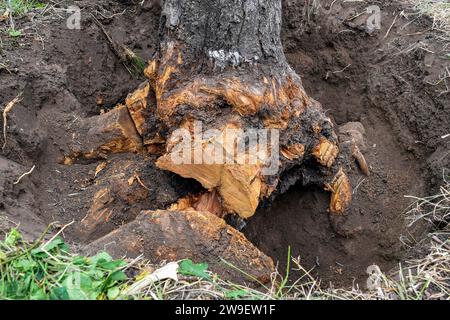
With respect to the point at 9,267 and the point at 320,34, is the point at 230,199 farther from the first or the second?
the point at 320,34

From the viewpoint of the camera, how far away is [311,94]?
3678 mm

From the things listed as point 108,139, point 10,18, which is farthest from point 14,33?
point 108,139

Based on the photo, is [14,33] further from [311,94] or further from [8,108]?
[311,94]

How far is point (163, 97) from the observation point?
2.69 meters

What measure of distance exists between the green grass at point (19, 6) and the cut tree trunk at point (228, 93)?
1.25m

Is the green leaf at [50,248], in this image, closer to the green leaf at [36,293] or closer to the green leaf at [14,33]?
the green leaf at [36,293]

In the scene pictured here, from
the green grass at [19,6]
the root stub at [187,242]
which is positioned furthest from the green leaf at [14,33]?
the root stub at [187,242]

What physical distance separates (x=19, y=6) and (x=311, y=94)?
2051 mm

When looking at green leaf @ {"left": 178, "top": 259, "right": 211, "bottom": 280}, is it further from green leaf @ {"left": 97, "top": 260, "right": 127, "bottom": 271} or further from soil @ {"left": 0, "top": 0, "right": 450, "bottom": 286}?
soil @ {"left": 0, "top": 0, "right": 450, "bottom": 286}

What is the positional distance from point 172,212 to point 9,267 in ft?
2.49

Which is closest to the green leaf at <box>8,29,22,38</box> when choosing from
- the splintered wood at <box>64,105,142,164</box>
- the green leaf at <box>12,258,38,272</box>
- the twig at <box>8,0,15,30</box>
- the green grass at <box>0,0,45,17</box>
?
the twig at <box>8,0,15,30</box>

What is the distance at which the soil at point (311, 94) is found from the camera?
9.12 feet

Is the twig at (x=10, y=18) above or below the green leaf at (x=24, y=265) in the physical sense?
above
